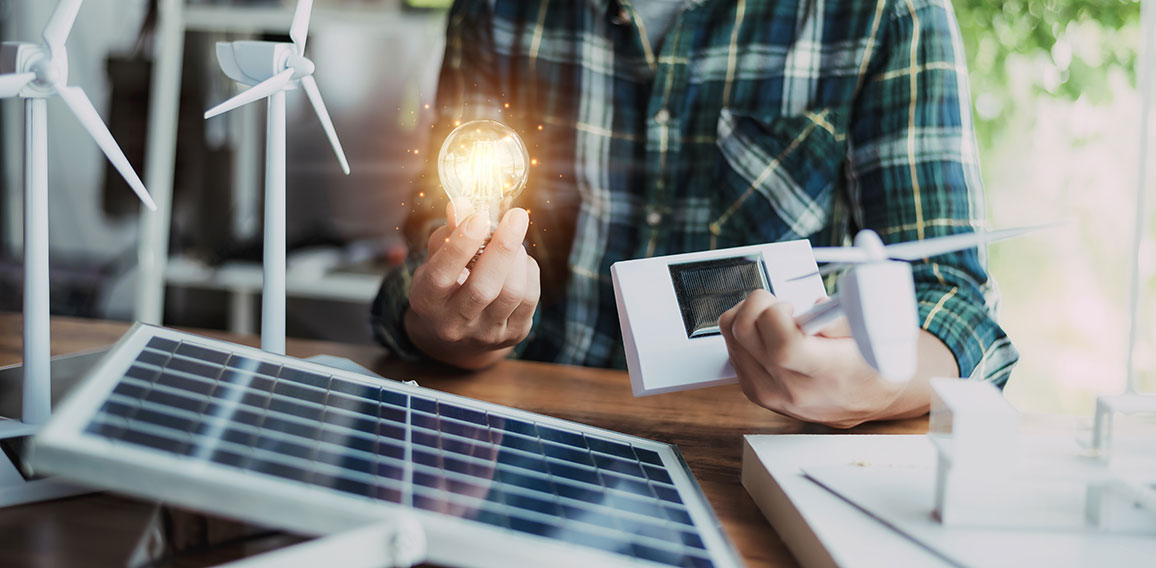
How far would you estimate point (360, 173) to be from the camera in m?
2.01

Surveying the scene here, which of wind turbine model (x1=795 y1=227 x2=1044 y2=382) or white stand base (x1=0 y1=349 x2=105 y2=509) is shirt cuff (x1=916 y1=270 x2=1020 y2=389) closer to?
wind turbine model (x1=795 y1=227 x2=1044 y2=382)

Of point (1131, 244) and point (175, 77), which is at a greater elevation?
point (175, 77)

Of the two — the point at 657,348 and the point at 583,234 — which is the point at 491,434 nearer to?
the point at 657,348

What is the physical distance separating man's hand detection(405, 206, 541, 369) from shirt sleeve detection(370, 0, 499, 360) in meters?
0.07

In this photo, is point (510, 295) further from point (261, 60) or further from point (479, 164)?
point (261, 60)

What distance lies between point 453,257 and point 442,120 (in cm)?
17

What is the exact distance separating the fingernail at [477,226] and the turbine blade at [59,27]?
244 millimetres

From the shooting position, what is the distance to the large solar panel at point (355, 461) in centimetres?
28

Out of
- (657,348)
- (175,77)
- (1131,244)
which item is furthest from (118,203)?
(1131,244)

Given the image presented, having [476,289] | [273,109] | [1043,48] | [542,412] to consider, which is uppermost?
[1043,48]

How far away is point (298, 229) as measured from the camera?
1.95 meters

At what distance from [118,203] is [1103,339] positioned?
2460mm

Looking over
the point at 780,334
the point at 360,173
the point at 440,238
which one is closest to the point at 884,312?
the point at 780,334

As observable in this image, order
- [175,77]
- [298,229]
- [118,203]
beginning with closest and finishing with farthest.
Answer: [175,77]
[298,229]
[118,203]
